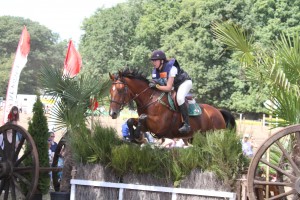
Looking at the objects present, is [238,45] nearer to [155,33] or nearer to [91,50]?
[155,33]

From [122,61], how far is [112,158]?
164ft

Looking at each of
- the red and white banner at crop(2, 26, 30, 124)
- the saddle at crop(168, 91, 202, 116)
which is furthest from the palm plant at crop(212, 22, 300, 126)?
the red and white banner at crop(2, 26, 30, 124)

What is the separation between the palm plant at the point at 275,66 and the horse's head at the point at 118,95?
233cm

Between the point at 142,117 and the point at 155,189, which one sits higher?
the point at 142,117

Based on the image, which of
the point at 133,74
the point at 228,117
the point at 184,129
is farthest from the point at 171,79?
the point at 228,117

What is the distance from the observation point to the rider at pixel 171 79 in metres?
9.81

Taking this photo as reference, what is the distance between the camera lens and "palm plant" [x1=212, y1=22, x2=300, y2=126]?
280 inches

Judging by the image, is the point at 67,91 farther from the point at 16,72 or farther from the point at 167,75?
the point at 16,72

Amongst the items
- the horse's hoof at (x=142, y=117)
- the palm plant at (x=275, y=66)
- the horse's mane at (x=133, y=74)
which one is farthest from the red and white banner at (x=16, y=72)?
the palm plant at (x=275, y=66)

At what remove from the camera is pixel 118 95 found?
9.66 meters

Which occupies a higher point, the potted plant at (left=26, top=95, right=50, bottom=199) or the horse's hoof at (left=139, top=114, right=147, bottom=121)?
the horse's hoof at (left=139, top=114, right=147, bottom=121)

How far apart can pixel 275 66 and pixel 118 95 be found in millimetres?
3205

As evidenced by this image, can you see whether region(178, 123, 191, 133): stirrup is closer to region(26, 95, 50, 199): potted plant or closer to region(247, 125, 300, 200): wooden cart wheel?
region(247, 125, 300, 200): wooden cart wheel

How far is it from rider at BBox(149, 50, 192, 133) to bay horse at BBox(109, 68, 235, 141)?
16 centimetres
